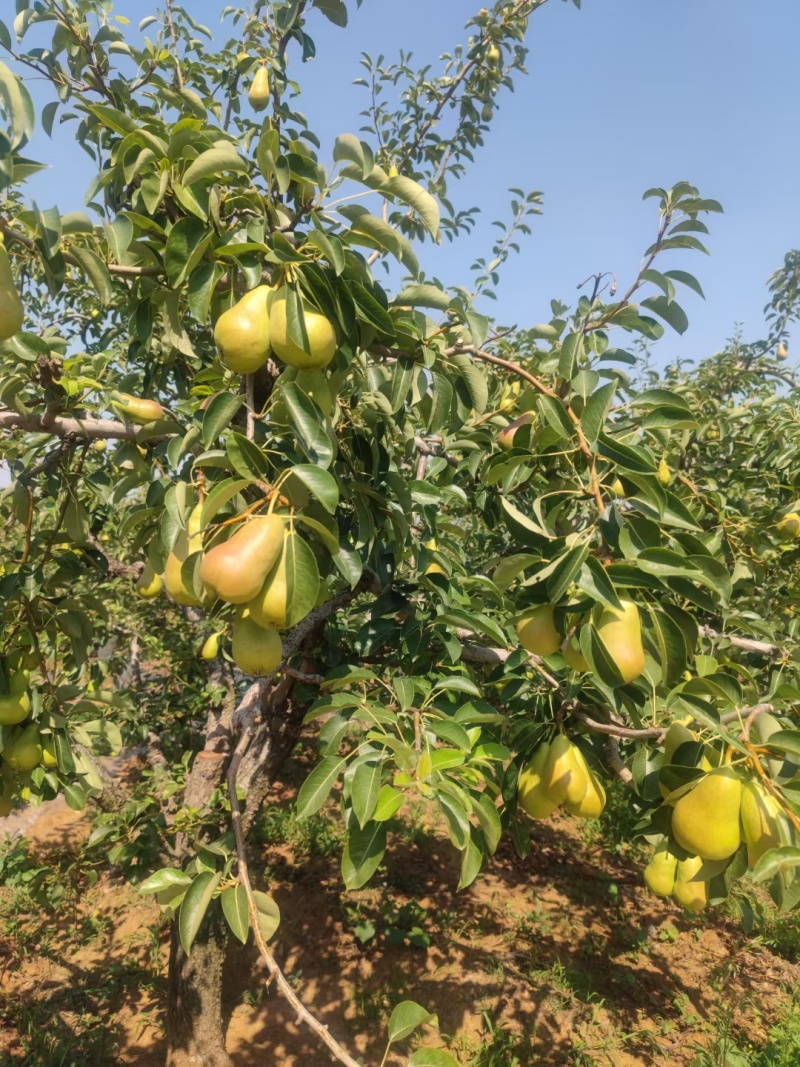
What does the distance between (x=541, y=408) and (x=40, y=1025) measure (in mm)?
3617

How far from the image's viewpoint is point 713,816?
0.94 metres

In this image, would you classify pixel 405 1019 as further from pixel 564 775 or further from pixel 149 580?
pixel 149 580

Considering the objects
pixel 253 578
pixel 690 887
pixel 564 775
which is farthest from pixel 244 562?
pixel 690 887

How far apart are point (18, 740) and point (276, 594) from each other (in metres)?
1.14

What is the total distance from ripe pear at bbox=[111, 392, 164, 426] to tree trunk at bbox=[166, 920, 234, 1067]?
2.10 m

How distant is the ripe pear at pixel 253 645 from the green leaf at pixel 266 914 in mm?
594

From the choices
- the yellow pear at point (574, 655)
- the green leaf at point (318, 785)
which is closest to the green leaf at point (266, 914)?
the green leaf at point (318, 785)

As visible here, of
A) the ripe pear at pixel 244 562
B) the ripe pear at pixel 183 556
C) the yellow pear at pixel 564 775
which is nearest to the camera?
the ripe pear at pixel 244 562

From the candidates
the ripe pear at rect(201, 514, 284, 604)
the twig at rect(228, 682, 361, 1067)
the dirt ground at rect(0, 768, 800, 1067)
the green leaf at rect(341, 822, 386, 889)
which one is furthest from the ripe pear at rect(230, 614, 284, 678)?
the dirt ground at rect(0, 768, 800, 1067)

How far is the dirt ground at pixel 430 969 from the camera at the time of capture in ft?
9.05

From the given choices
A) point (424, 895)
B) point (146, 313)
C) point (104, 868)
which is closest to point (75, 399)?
point (146, 313)

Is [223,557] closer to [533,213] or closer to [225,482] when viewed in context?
[225,482]

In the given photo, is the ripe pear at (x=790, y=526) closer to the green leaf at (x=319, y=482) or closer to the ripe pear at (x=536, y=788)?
the ripe pear at (x=536, y=788)

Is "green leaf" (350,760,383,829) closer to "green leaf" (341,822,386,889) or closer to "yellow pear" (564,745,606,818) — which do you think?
"green leaf" (341,822,386,889)
